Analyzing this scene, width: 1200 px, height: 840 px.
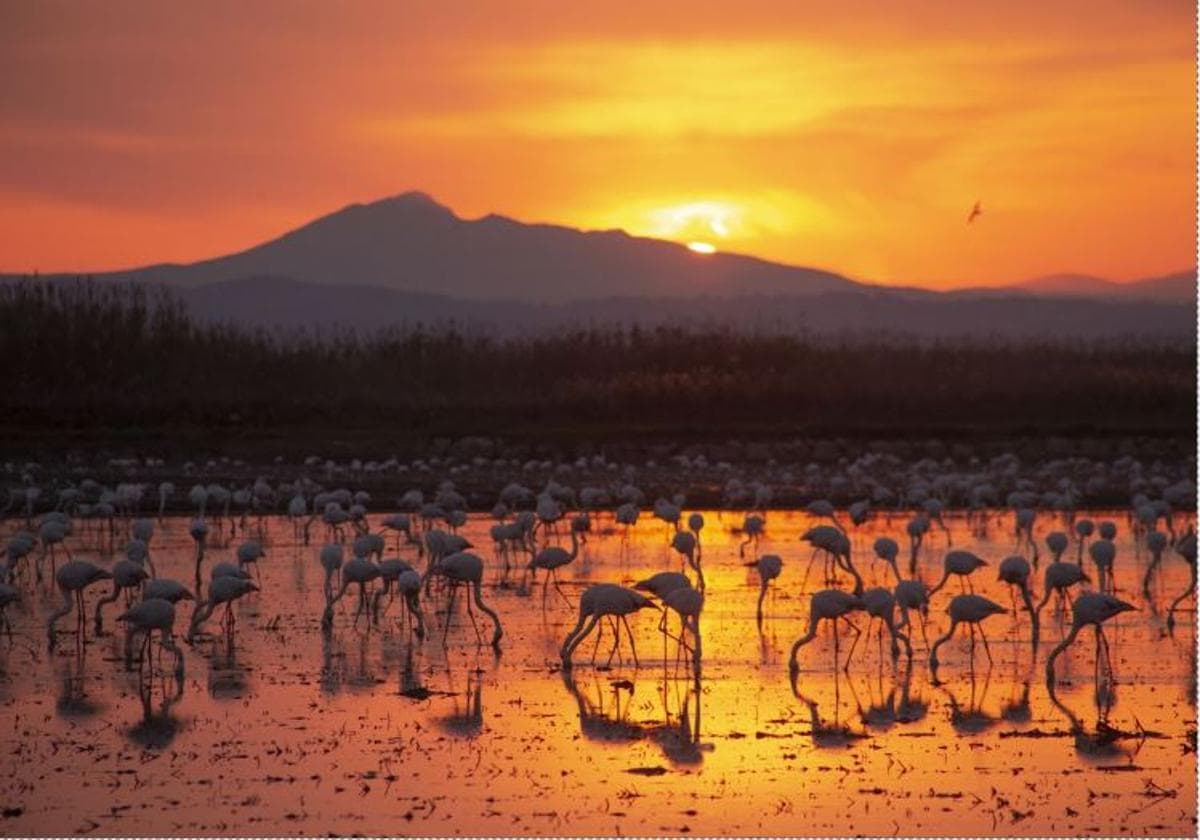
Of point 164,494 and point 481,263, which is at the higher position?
point 481,263

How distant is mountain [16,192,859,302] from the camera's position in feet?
474

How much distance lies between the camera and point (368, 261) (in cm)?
14625

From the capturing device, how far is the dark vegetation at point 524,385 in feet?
105

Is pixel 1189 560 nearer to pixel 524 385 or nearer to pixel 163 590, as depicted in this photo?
pixel 163 590

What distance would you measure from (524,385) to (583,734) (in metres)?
26.2

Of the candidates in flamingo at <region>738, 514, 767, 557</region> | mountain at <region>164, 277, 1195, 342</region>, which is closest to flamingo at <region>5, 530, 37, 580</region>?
flamingo at <region>738, 514, 767, 557</region>

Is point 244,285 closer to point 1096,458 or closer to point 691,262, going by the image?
point 691,262

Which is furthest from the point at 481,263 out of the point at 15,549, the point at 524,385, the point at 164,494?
the point at 15,549

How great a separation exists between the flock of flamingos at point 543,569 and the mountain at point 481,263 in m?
117

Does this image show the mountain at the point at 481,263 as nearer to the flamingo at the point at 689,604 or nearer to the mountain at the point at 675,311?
the mountain at the point at 675,311

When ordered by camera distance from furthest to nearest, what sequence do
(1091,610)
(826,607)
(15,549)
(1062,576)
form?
(15,549), (1062,576), (826,607), (1091,610)

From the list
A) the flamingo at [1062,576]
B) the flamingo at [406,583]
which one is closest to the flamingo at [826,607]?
the flamingo at [1062,576]

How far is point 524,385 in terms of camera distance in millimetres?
35938

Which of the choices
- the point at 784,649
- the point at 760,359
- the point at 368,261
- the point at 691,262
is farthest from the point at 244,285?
the point at 784,649
